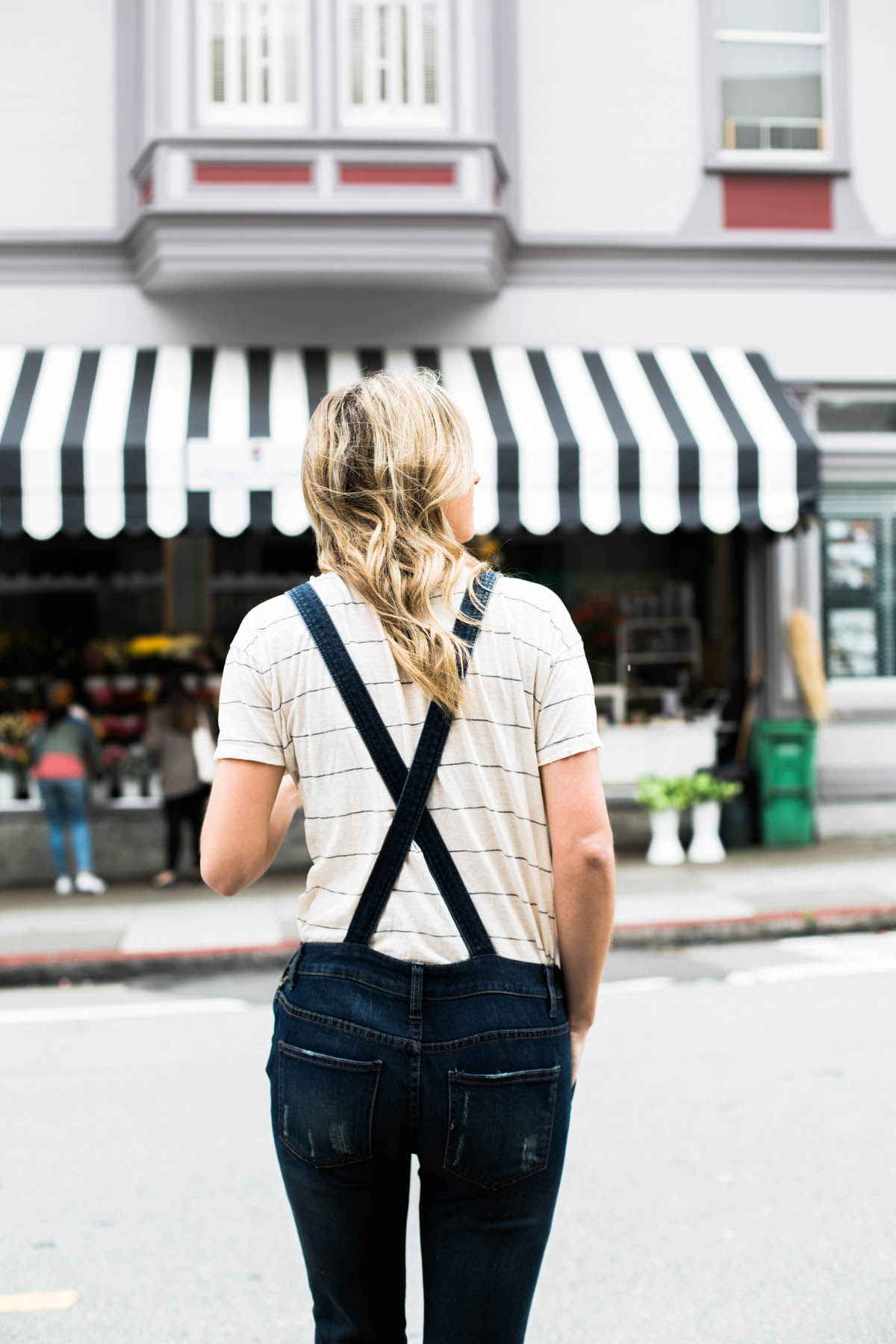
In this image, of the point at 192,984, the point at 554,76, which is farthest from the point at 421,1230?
the point at 554,76

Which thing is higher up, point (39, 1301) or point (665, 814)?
point (665, 814)

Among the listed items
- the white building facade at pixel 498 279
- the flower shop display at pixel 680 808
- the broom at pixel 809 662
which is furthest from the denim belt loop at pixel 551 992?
the broom at pixel 809 662

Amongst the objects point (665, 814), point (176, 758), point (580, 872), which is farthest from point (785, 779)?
point (580, 872)

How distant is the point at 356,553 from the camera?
1.94 m

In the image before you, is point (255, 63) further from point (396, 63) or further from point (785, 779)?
point (785, 779)

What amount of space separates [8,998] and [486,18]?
8.33m

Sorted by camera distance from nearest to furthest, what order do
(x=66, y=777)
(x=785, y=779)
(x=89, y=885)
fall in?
Answer: (x=66, y=777) < (x=89, y=885) < (x=785, y=779)

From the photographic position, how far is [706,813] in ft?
37.7

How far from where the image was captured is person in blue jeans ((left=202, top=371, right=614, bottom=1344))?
6.18 ft

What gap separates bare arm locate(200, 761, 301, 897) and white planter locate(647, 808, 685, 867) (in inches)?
378

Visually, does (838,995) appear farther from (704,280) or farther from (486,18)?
(486,18)

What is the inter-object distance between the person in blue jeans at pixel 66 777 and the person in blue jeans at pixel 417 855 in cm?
905

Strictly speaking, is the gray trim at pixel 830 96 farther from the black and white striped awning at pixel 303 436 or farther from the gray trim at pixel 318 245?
the gray trim at pixel 318 245

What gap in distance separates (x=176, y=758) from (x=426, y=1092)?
9.32 m
